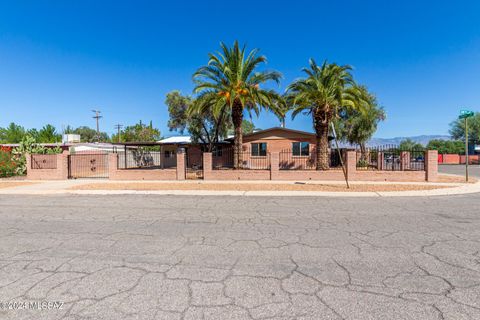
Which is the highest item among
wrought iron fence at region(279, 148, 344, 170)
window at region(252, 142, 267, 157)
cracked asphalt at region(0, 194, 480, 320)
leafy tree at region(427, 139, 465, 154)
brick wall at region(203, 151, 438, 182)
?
leafy tree at region(427, 139, 465, 154)

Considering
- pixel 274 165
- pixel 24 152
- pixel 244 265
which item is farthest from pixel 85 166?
pixel 244 265

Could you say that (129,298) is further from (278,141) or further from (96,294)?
(278,141)

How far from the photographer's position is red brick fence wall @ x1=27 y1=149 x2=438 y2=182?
625 inches

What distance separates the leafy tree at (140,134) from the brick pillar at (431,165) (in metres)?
42.6

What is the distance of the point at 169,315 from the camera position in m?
2.78

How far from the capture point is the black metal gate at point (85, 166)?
67.3 feet

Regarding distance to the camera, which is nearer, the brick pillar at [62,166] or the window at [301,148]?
the brick pillar at [62,166]

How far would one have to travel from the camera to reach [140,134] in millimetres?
48812

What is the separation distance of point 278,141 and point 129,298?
22066 millimetres

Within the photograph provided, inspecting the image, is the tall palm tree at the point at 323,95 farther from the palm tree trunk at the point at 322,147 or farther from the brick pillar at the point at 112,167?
the brick pillar at the point at 112,167

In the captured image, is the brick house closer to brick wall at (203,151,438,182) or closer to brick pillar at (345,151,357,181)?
brick wall at (203,151,438,182)

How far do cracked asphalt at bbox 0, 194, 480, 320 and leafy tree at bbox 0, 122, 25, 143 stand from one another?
45310mm

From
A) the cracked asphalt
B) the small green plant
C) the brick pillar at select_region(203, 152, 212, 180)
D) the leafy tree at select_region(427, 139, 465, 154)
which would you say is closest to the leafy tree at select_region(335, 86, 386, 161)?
the brick pillar at select_region(203, 152, 212, 180)

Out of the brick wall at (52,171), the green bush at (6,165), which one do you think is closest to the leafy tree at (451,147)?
the brick wall at (52,171)
